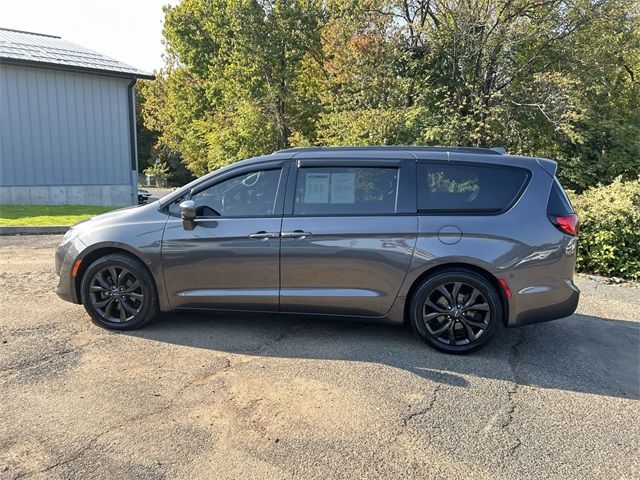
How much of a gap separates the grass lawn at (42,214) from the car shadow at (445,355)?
7.94 m

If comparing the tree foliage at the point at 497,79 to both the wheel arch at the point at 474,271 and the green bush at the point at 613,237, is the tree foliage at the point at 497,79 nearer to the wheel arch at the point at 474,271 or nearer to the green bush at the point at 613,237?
the green bush at the point at 613,237

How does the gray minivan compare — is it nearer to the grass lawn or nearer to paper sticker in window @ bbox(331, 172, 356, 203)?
paper sticker in window @ bbox(331, 172, 356, 203)

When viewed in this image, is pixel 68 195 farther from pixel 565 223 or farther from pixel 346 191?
pixel 565 223

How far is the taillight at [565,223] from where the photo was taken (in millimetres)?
4043

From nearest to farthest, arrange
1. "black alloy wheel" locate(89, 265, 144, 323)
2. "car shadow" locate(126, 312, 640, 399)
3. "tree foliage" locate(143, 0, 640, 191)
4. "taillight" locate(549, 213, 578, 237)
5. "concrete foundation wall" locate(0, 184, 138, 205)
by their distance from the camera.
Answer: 1. "car shadow" locate(126, 312, 640, 399)
2. "taillight" locate(549, 213, 578, 237)
3. "black alloy wheel" locate(89, 265, 144, 323)
4. "tree foliage" locate(143, 0, 640, 191)
5. "concrete foundation wall" locate(0, 184, 138, 205)

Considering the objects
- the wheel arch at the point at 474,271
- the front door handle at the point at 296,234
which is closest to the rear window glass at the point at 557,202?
the wheel arch at the point at 474,271

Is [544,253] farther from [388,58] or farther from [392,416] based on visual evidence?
[388,58]

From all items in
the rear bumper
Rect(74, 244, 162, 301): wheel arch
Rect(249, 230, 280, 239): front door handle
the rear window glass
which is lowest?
the rear bumper

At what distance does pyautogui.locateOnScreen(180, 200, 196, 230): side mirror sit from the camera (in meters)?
4.30

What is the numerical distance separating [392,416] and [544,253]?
76.1 inches

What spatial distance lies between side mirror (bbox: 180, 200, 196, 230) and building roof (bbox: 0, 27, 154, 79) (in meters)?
13.5

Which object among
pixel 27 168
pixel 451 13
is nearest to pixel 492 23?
pixel 451 13

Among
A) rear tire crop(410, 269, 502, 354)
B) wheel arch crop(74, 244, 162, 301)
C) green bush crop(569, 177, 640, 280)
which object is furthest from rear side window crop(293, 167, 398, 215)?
green bush crop(569, 177, 640, 280)

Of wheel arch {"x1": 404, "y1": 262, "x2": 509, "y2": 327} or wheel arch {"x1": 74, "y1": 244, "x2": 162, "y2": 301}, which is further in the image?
wheel arch {"x1": 74, "y1": 244, "x2": 162, "y2": 301}
